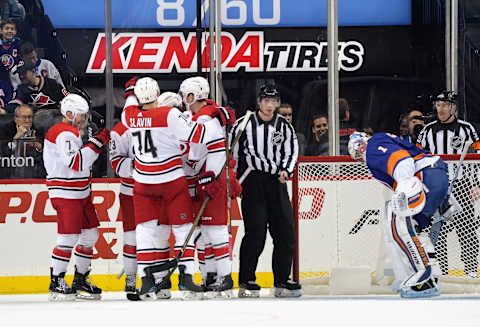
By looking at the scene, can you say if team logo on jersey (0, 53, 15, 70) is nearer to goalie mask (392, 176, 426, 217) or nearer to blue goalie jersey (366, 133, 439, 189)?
blue goalie jersey (366, 133, 439, 189)

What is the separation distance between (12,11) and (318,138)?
7.99 feet

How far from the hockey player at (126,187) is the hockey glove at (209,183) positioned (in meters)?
0.53

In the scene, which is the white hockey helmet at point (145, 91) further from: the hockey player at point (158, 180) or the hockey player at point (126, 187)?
the hockey player at point (126, 187)

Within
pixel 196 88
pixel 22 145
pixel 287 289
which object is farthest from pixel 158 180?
pixel 22 145

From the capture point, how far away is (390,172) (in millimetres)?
5660

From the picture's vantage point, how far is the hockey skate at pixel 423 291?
5.66m

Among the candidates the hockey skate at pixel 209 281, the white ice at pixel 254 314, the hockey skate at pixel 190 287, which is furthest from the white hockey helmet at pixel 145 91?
the white ice at pixel 254 314

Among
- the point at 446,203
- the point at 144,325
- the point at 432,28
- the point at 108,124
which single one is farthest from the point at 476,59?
the point at 144,325

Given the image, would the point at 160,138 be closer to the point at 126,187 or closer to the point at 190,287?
the point at 126,187

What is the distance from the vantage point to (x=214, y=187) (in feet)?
18.9

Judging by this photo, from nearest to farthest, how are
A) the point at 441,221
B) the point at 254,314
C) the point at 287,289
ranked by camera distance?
the point at 254,314 < the point at 287,289 < the point at 441,221

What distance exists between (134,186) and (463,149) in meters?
2.08

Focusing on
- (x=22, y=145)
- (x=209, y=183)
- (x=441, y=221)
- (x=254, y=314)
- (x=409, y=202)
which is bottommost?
(x=254, y=314)

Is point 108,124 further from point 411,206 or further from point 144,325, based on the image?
point 144,325
